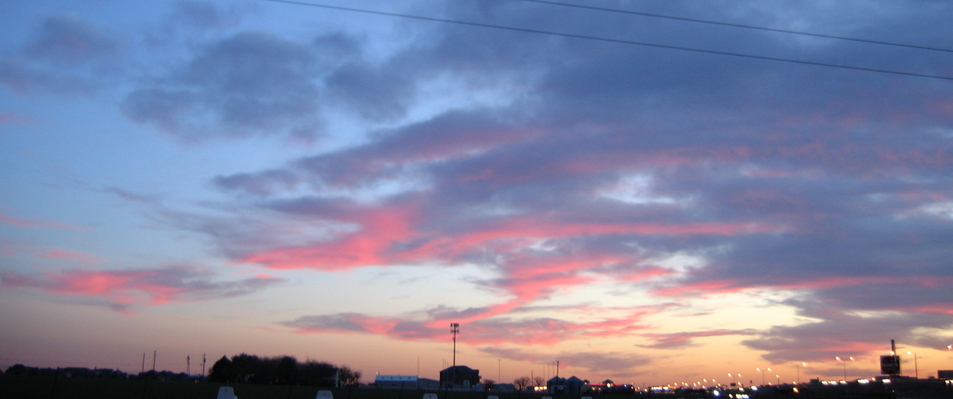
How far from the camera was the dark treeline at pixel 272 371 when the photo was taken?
148375 millimetres

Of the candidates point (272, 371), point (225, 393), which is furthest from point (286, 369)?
point (225, 393)

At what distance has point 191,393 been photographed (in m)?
61.7

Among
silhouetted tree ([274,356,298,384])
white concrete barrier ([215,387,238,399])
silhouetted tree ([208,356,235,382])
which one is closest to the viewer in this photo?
white concrete barrier ([215,387,238,399])

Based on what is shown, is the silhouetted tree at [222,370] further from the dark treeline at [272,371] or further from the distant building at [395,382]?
the distant building at [395,382]

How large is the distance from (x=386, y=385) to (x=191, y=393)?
290 ft

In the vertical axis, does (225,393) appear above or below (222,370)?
above

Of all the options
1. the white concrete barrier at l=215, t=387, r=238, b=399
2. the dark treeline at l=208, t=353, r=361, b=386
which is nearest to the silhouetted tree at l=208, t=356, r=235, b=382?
the dark treeline at l=208, t=353, r=361, b=386

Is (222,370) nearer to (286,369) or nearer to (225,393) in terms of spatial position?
(286,369)

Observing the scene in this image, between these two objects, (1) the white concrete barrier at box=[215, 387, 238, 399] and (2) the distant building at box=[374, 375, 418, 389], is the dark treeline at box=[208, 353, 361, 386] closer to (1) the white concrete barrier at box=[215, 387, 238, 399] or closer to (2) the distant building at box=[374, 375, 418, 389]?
(2) the distant building at box=[374, 375, 418, 389]

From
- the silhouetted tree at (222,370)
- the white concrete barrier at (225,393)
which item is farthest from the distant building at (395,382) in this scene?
the white concrete barrier at (225,393)

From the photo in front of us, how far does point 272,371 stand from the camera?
6550 inches

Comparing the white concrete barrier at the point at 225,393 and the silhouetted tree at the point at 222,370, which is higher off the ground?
the white concrete barrier at the point at 225,393

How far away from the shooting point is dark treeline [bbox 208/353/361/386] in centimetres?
14838

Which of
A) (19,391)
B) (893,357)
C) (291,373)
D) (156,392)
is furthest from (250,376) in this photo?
(893,357)
